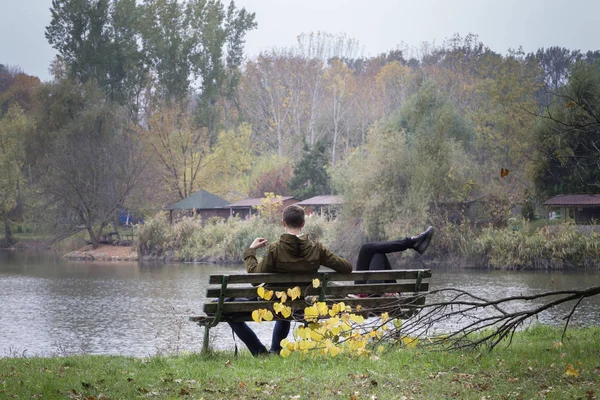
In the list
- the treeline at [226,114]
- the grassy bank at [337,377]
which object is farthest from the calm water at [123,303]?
the treeline at [226,114]

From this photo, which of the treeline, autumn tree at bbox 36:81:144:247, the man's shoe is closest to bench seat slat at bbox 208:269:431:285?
the man's shoe

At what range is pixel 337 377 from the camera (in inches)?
241

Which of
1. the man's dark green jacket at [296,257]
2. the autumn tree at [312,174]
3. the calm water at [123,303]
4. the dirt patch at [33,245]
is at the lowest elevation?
the calm water at [123,303]

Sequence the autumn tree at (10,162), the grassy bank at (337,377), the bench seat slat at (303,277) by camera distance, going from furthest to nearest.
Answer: the autumn tree at (10,162) → the bench seat slat at (303,277) → the grassy bank at (337,377)

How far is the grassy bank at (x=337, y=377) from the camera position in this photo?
561cm

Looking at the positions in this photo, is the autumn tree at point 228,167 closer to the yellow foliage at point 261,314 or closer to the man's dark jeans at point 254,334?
the man's dark jeans at point 254,334

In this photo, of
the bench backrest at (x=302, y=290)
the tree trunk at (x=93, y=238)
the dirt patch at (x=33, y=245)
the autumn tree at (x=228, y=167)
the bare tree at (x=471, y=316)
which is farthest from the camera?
the autumn tree at (x=228, y=167)

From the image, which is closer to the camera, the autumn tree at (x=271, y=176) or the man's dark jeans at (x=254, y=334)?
the man's dark jeans at (x=254, y=334)

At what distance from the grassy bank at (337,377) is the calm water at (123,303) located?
2.35 metres

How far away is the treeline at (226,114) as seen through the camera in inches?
1753

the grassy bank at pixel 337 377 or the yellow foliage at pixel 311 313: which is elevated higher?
the yellow foliage at pixel 311 313

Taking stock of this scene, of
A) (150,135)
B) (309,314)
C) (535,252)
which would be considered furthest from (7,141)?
(309,314)

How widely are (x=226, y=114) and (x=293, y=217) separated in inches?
2424

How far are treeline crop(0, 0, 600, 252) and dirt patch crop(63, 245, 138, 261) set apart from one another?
2.29m
